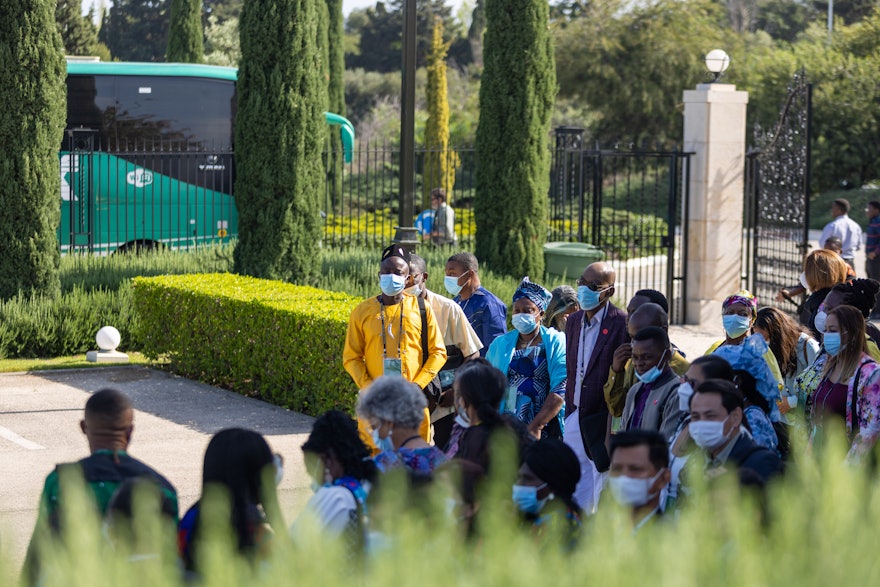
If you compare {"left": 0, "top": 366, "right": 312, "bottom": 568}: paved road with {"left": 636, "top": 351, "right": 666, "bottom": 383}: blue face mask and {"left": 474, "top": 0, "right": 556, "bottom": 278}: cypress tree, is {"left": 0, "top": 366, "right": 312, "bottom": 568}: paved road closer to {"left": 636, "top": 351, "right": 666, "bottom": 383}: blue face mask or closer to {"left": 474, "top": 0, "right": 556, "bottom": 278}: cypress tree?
{"left": 636, "top": 351, "right": 666, "bottom": 383}: blue face mask

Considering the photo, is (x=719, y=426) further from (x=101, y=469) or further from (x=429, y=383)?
(x=429, y=383)

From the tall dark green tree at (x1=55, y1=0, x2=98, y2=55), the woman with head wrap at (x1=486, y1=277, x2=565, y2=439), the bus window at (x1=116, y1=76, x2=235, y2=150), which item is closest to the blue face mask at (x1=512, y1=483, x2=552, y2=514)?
the woman with head wrap at (x1=486, y1=277, x2=565, y2=439)

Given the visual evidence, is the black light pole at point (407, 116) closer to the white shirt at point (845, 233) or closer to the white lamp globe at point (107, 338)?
the white lamp globe at point (107, 338)

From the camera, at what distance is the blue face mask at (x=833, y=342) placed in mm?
6004

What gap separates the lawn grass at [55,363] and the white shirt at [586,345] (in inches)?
282

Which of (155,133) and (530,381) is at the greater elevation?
(155,133)

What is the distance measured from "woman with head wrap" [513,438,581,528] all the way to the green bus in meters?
16.2

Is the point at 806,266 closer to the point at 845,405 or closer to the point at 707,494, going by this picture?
the point at 845,405

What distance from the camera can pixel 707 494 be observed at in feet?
10.3

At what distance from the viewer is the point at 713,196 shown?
15391 mm

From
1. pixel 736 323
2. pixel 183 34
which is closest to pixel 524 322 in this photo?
pixel 736 323

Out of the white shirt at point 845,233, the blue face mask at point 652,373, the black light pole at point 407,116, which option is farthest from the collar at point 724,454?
the white shirt at point 845,233

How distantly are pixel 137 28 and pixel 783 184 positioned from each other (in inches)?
1806

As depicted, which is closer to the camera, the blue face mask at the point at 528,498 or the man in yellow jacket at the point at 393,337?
the blue face mask at the point at 528,498
